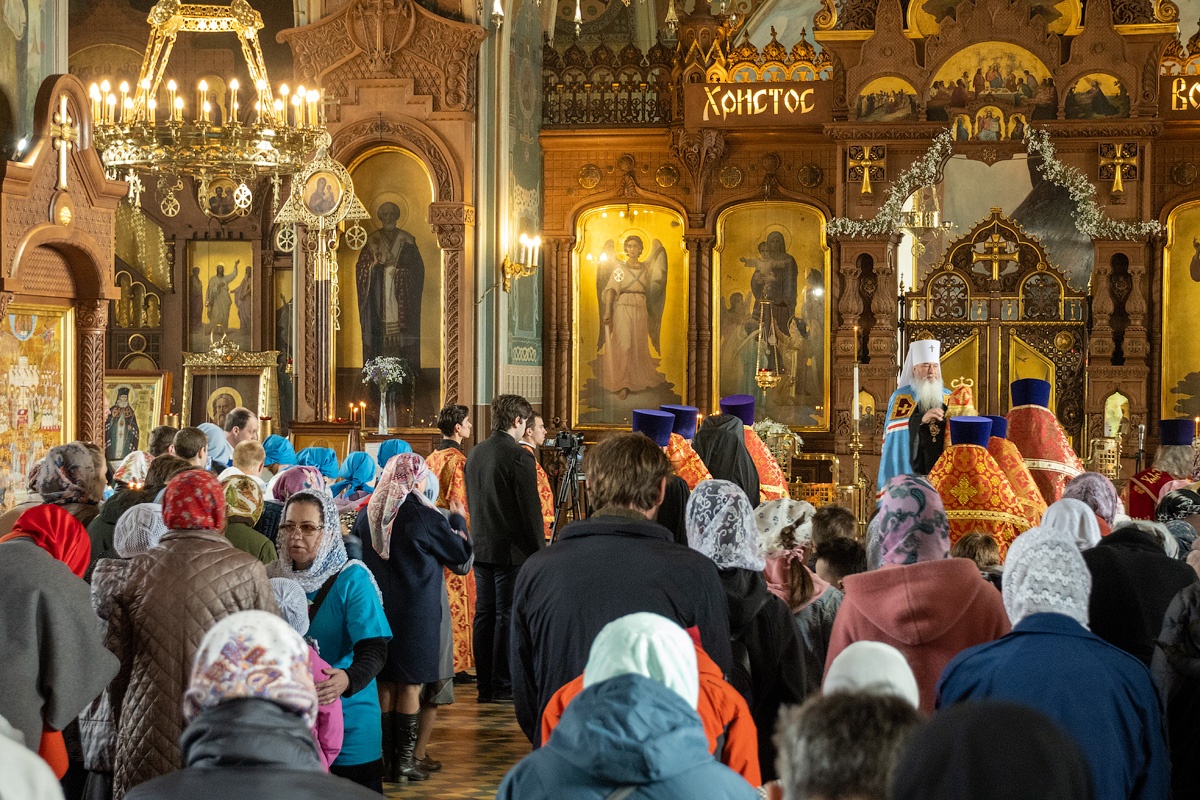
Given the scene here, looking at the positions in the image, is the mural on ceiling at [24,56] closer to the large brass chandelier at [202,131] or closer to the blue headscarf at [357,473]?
the large brass chandelier at [202,131]

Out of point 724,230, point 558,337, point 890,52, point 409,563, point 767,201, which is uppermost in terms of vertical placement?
point 890,52

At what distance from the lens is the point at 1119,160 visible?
14609 millimetres

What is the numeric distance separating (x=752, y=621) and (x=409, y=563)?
2562 mm

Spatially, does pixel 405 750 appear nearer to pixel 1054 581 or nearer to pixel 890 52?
pixel 1054 581

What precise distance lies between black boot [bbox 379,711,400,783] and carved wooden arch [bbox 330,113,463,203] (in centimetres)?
942

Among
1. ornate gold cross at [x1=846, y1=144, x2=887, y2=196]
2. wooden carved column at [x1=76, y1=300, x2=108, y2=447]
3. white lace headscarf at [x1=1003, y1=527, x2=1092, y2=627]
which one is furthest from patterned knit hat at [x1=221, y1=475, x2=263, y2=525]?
ornate gold cross at [x1=846, y1=144, x2=887, y2=196]

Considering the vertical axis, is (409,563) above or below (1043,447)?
below

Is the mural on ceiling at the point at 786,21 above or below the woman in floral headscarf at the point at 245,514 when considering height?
above

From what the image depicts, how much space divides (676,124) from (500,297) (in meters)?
2.78

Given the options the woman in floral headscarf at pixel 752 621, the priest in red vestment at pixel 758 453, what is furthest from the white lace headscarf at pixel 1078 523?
the priest in red vestment at pixel 758 453

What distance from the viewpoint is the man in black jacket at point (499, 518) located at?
7.89 m

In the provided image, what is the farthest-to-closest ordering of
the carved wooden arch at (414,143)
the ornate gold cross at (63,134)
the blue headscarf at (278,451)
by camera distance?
the carved wooden arch at (414,143) → the blue headscarf at (278,451) → the ornate gold cross at (63,134)

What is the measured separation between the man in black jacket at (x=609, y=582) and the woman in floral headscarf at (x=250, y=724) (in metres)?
1.07

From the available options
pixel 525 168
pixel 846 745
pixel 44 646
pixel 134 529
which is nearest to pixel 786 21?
pixel 525 168
